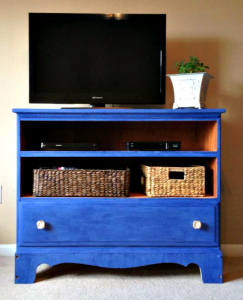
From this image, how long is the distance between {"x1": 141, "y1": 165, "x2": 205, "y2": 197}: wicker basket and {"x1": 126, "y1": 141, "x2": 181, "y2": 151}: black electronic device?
4.1 inches

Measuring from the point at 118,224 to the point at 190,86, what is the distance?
847mm

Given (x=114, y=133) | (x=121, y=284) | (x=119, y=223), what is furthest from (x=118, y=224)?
(x=114, y=133)

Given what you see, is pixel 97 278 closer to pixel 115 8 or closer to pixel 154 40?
pixel 154 40

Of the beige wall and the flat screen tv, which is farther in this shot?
the beige wall

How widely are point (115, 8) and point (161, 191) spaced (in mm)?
1225

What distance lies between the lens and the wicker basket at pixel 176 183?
1770mm

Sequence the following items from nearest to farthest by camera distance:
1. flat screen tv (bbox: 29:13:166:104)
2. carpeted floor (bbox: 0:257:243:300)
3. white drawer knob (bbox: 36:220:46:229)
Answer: carpeted floor (bbox: 0:257:243:300), white drawer knob (bbox: 36:220:46:229), flat screen tv (bbox: 29:13:166:104)

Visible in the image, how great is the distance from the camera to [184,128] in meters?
2.15

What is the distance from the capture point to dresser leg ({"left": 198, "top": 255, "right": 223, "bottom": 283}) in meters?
1.73

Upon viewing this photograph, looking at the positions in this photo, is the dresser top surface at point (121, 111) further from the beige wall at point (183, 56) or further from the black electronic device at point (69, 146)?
the beige wall at point (183, 56)

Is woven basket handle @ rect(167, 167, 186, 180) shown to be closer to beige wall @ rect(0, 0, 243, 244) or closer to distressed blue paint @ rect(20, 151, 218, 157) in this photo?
distressed blue paint @ rect(20, 151, 218, 157)

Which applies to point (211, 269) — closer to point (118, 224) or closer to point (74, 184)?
point (118, 224)

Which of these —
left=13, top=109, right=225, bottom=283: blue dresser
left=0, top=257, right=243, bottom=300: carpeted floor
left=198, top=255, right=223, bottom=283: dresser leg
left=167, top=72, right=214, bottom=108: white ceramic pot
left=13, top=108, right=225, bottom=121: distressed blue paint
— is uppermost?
left=167, top=72, right=214, bottom=108: white ceramic pot

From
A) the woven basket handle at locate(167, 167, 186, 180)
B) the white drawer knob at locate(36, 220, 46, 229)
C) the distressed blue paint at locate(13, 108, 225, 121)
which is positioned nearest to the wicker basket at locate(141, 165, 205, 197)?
the woven basket handle at locate(167, 167, 186, 180)
